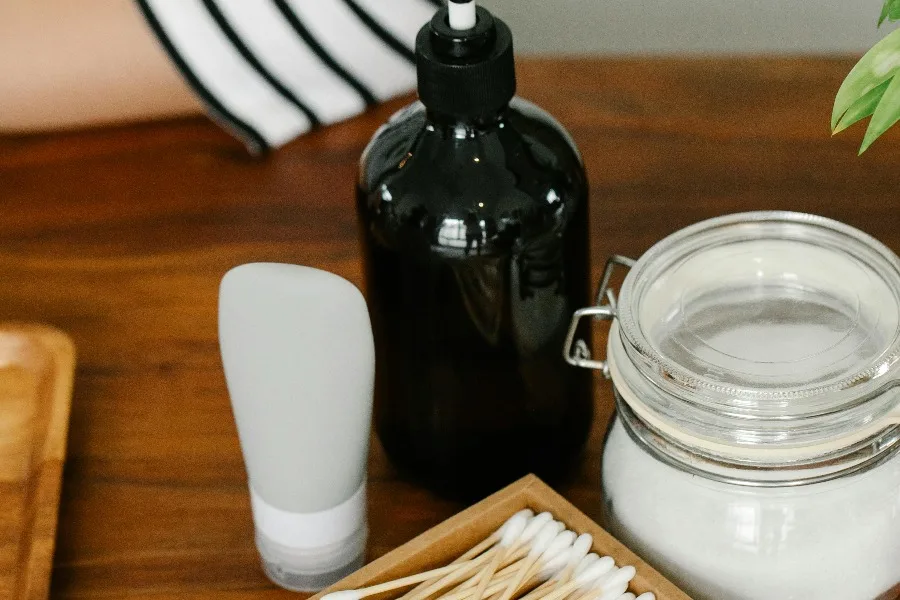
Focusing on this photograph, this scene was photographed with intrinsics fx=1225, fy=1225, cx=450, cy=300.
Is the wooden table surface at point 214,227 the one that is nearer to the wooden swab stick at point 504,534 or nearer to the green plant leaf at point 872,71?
the wooden swab stick at point 504,534

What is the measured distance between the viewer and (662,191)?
66cm

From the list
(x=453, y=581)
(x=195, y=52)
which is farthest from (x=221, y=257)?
(x=453, y=581)

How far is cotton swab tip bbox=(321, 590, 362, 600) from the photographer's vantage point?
416mm

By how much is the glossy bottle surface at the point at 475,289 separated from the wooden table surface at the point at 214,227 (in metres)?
0.04

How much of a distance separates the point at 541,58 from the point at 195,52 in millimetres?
212

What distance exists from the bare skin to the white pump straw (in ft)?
1.17

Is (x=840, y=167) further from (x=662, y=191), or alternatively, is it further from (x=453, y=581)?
(x=453, y=581)

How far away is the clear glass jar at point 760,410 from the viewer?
1.29ft

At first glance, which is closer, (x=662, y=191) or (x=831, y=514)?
(x=831, y=514)

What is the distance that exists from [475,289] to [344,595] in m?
0.12

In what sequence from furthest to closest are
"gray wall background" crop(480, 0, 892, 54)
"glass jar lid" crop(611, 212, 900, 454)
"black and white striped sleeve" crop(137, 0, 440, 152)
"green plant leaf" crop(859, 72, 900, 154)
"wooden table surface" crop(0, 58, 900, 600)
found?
"gray wall background" crop(480, 0, 892, 54) < "black and white striped sleeve" crop(137, 0, 440, 152) < "wooden table surface" crop(0, 58, 900, 600) < "glass jar lid" crop(611, 212, 900, 454) < "green plant leaf" crop(859, 72, 900, 154)

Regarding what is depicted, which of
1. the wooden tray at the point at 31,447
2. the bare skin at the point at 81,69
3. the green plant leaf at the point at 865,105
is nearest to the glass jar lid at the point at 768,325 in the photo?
the green plant leaf at the point at 865,105

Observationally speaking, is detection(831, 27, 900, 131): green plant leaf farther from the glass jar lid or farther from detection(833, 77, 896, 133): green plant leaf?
the glass jar lid

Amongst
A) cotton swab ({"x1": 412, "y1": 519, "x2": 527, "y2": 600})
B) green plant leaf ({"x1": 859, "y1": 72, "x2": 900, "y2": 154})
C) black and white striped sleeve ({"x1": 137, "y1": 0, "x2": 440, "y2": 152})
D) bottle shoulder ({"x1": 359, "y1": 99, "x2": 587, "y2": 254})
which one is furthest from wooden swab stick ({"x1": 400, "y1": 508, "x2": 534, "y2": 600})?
black and white striped sleeve ({"x1": 137, "y1": 0, "x2": 440, "y2": 152})
